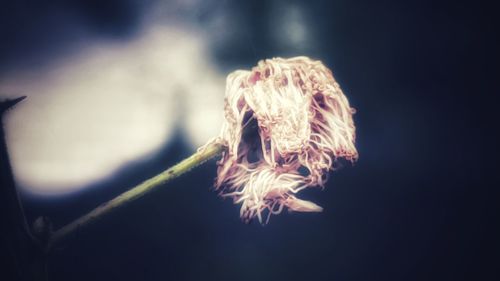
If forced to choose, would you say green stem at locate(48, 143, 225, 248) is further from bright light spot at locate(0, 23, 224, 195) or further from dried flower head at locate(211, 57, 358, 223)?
bright light spot at locate(0, 23, 224, 195)

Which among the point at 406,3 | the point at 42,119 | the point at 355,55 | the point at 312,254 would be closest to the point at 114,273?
the point at 42,119

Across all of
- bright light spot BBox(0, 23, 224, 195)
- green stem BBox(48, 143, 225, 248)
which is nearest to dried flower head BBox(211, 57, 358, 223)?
green stem BBox(48, 143, 225, 248)

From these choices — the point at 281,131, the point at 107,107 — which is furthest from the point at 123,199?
the point at 107,107

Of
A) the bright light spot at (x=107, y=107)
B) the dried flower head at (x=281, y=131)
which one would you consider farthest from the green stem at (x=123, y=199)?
the bright light spot at (x=107, y=107)

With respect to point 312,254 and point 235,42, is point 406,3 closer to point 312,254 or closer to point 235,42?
point 235,42

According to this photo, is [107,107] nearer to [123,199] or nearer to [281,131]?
[123,199]

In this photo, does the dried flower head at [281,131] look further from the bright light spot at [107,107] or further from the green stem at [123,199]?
the bright light spot at [107,107]
